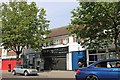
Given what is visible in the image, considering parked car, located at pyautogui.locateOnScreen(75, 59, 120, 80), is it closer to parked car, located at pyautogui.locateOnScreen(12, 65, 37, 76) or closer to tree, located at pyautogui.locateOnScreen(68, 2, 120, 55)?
tree, located at pyautogui.locateOnScreen(68, 2, 120, 55)

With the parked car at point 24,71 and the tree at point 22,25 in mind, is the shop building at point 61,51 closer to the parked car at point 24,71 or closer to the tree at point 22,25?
the tree at point 22,25

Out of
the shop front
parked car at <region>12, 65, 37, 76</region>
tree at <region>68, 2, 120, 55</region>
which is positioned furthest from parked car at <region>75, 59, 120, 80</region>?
the shop front

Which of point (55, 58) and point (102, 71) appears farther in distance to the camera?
point (55, 58)

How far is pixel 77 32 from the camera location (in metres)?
27.9

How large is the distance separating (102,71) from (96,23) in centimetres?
1181

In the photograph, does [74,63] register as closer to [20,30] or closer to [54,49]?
[54,49]

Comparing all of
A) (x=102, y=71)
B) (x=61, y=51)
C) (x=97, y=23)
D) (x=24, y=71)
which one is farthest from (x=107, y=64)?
(x=61, y=51)

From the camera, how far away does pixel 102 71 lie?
14.5m

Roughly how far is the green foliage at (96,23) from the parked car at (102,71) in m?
10.6

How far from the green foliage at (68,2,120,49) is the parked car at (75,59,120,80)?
1055 centimetres

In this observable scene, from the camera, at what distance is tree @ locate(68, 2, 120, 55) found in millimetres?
24797

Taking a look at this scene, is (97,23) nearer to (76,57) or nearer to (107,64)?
(107,64)

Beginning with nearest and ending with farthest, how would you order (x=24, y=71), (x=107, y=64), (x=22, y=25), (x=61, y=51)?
(x=107, y=64) → (x=24, y=71) → (x=22, y=25) → (x=61, y=51)

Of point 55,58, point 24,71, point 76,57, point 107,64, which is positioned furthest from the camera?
point 55,58
